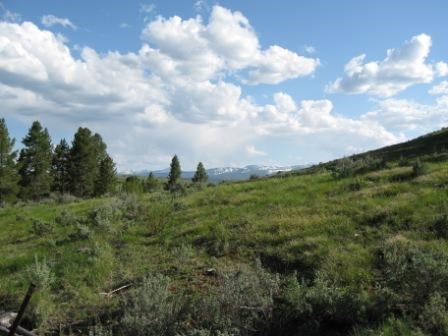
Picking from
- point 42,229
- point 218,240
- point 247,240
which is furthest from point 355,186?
point 42,229

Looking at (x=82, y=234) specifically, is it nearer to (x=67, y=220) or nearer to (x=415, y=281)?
(x=67, y=220)

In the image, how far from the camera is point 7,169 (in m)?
48.9

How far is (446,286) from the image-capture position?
584cm

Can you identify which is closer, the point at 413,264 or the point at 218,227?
the point at 413,264

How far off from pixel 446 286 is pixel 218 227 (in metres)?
6.11

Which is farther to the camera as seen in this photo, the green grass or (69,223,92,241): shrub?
(69,223,92,241): shrub

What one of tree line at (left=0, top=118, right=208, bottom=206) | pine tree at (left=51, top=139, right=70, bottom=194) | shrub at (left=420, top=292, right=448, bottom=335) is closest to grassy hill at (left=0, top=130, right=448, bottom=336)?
shrub at (left=420, top=292, right=448, bottom=335)

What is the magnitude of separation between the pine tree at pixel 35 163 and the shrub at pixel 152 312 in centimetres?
5054

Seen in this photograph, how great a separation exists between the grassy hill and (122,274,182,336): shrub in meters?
0.02

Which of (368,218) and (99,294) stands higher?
(368,218)

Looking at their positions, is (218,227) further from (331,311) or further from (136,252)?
(331,311)

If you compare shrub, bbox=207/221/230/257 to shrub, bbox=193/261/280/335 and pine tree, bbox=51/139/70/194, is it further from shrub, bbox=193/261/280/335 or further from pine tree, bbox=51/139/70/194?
pine tree, bbox=51/139/70/194

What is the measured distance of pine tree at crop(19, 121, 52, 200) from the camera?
52344 mm

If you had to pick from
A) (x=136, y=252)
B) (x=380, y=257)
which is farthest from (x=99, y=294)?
(x=380, y=257)
